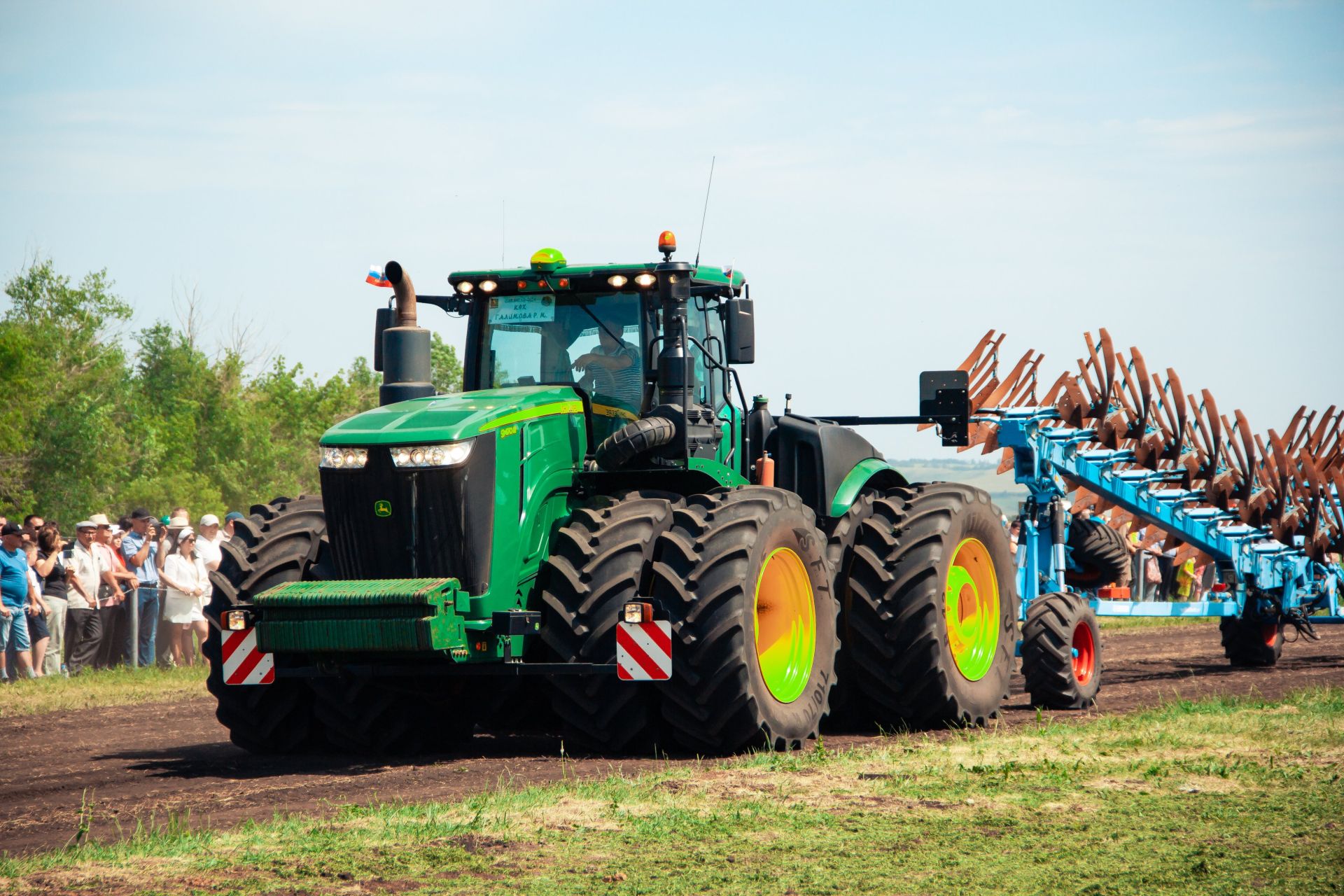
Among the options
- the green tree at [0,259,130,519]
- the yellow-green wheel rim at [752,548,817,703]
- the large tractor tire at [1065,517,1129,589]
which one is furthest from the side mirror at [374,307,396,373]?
the green tree at [0,259,130,519]

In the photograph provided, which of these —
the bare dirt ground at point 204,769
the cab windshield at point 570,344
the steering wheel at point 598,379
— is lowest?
the bare dirt ground at point 204,769

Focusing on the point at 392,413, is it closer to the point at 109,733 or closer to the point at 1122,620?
the point at 109,733

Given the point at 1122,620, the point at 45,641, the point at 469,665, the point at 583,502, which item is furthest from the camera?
the point at 1122,620

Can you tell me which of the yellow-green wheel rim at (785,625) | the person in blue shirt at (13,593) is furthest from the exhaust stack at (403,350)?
the person in blue shirt at (13,593)

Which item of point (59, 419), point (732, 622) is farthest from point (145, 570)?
point (59, 419)

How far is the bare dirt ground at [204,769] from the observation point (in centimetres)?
809

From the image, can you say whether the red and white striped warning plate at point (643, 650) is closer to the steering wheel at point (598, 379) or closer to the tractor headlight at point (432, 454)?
the tractor headlight at point (432, 454)

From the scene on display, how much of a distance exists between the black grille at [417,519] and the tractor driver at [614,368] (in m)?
1.41

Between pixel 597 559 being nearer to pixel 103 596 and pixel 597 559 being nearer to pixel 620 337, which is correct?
pixel 620 337

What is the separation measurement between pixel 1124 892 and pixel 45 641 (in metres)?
13.6

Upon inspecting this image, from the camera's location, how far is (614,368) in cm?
1070

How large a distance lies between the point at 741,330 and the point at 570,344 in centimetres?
123

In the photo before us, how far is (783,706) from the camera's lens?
32.2 feet

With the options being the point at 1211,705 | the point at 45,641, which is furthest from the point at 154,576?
the point at 1211,705
